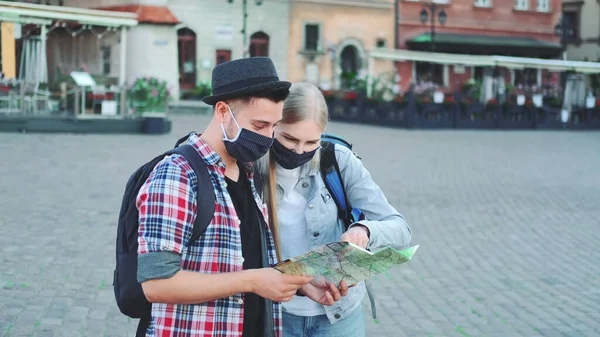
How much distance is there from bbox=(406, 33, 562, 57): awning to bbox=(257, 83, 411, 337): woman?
140 ft

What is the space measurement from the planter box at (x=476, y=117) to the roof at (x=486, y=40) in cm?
1364

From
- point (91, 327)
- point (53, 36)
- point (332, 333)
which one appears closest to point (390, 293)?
point (91, 327)

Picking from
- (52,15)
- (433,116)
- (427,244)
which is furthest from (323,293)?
(433,116)

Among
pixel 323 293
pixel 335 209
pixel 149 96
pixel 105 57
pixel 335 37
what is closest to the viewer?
pixel 323 293

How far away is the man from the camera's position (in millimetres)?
2438

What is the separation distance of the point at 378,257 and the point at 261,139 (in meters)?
0.48

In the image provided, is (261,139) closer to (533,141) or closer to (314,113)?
(314,113)

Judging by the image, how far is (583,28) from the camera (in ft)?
180

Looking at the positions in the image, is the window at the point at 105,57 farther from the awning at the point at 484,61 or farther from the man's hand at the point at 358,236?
the man's hand at the point at 358,236

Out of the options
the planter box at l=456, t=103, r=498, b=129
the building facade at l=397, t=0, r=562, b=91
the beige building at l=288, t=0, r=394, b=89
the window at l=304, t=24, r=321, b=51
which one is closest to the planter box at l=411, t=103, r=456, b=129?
the planter box at l=456, t=103, r=498, b=129

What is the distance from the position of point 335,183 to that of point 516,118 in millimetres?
30278

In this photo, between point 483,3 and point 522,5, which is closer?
point 483,3

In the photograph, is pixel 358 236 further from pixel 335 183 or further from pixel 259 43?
pixel 259 43

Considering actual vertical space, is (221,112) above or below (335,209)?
above
